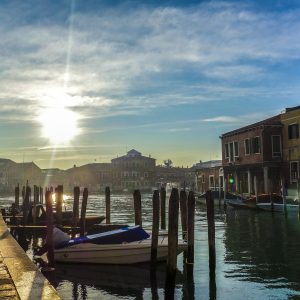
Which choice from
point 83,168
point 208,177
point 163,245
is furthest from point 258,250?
point 83,168

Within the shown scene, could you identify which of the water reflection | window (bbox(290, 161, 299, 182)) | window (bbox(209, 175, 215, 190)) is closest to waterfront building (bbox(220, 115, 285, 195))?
window (bbox(290, 161, 299, 182))

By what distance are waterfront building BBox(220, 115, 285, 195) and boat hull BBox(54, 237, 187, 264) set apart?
23.9 meters

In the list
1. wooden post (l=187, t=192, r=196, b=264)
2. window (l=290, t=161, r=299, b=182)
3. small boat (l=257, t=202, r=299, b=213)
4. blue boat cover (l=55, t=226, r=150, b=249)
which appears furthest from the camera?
window (l=290, t=161, r=299, b=182)

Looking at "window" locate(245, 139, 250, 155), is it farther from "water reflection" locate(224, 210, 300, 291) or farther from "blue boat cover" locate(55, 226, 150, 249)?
"blue boat cover" locate(55, 226, 150, 249)

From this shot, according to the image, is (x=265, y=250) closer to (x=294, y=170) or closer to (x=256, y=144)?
(x=294, y=170)

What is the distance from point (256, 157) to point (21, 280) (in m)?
35.3

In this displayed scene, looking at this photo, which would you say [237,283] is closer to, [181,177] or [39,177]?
[181,177]

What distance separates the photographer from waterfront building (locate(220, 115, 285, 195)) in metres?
40.2

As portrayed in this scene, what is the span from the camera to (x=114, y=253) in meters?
15.8

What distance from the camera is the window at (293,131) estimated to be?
1498 inches

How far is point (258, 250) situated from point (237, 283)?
579cm

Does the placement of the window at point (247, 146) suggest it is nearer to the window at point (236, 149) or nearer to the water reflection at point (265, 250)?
the window at point (236, 149)

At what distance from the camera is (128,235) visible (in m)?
16.0

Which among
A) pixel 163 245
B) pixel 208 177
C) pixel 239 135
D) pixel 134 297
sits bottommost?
pixel 134 297
